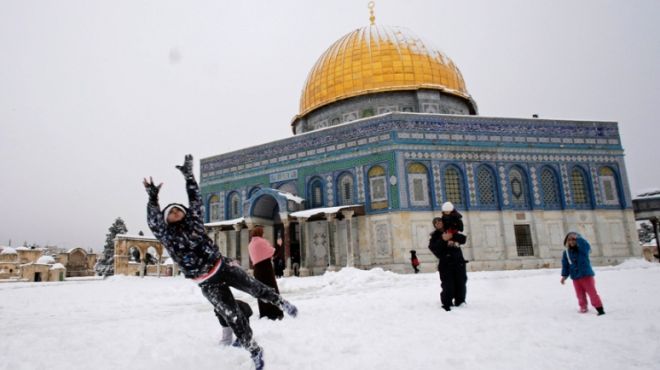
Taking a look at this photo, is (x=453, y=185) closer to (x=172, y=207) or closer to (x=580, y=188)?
(x=580, y=188)

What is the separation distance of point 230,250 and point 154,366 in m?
20.7

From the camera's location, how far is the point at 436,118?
20.5 meters

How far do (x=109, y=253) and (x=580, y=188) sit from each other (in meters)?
43.0

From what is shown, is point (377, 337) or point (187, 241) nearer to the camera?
point (187, 241)

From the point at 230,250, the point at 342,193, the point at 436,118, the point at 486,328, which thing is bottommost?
the point at 486,328

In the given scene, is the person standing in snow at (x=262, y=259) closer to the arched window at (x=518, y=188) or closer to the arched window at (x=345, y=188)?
the arched window at (x=345, y=188)

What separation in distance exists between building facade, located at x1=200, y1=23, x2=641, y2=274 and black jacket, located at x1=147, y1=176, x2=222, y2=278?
15484 millimetres

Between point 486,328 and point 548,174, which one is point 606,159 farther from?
point 486,328

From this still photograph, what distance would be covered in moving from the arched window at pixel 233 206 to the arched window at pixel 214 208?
0.92m

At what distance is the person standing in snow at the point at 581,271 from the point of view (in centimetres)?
552

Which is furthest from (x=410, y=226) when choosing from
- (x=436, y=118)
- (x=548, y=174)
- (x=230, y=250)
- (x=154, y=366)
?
(x=154, y=366)

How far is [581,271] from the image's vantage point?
5.77 meters

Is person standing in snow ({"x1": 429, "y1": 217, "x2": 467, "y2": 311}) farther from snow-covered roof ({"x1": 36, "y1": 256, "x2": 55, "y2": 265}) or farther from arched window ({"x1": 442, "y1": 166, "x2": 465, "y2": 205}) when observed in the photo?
snow-covered roof ({"x1": 36, "y1": 256, "x2": 55, "y2": 265})

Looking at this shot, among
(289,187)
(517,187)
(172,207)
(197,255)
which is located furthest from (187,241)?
(517,187)
